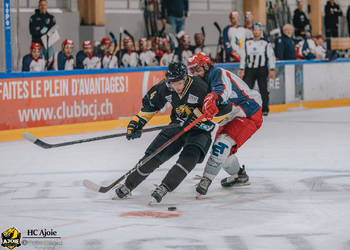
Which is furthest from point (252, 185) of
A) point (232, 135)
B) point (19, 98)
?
point (19, 98)

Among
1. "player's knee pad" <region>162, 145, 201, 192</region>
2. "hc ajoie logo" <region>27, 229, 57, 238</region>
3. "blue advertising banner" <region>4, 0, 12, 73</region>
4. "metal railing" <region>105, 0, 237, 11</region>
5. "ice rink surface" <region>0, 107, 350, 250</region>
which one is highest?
"metal railing" <region>105, 0, 237, 11</region>

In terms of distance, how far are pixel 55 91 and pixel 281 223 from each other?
726cm

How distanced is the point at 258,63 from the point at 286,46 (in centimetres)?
198

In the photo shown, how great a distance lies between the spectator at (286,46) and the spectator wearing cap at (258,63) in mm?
1666

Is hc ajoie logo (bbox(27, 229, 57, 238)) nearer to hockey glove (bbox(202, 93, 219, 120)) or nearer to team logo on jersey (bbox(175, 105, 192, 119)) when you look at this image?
hockey glove (bbox(202, 93, 219, 120))

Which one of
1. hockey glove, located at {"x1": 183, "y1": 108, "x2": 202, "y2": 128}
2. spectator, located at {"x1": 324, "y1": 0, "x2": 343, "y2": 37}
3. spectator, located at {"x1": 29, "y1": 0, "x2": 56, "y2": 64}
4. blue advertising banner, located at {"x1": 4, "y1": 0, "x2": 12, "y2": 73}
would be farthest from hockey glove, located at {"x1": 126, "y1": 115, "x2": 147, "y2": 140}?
spectator, located at {"x1": 324, "y1": 0, "x2": 343, "y2": 37}

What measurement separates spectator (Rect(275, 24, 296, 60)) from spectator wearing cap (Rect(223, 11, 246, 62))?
840mm

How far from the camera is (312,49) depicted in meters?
18.5

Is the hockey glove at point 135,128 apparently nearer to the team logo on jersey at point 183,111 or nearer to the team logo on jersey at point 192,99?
the team logo on jersey at point 183,111

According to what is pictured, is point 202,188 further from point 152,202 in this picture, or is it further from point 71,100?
point 71,100

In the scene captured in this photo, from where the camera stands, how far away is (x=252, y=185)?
8219 millimetres

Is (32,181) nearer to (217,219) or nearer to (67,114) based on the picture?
(217,219)

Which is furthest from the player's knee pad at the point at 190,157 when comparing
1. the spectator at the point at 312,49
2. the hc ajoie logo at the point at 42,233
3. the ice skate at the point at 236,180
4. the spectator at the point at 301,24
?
the spectator at the point at 301,24

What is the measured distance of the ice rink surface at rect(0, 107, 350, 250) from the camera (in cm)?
578
